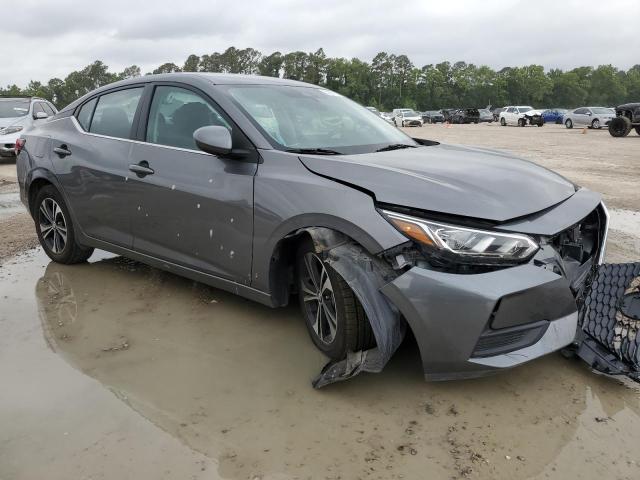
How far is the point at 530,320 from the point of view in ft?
8.55

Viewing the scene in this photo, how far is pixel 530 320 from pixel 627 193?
23.1 ft

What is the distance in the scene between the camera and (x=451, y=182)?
9.24 feet

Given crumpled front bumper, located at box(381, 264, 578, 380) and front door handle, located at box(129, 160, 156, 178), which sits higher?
front door handle, located at box(129, 160, 156, 178)

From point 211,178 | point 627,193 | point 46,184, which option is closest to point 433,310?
point 211,178

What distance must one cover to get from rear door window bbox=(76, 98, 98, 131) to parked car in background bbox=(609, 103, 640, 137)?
23418 millimetres

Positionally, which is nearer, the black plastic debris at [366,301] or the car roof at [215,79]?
the black plastic debris at [366,301]

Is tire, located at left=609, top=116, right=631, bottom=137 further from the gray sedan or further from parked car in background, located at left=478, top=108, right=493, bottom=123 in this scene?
parked car in background, located at left=478, top=108, right=493, bottom=123

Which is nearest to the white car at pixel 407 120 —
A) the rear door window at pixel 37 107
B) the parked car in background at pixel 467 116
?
the parked car in background at pixel 467 116

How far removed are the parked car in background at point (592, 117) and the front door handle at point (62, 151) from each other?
1287 inches

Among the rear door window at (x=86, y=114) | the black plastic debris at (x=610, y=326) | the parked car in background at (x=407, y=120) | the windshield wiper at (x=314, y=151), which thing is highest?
the rear door window at (x=86, y=114)

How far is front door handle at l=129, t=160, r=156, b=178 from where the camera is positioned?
12.7 ft

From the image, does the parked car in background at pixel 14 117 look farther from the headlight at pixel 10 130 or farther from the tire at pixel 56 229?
the tire at pixel 56 229

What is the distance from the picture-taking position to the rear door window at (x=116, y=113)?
13.9ft

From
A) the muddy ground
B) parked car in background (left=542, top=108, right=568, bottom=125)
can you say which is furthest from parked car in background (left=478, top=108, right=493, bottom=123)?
the muddy ground
